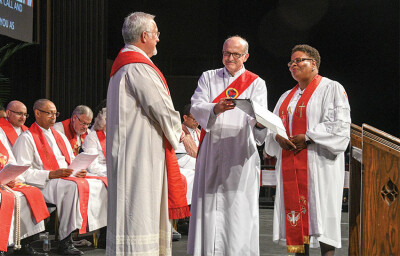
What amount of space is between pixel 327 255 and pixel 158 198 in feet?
4.67

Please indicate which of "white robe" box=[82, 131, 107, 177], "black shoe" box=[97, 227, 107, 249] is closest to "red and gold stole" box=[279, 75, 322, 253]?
"black shoe" box=[97, 227, 107, 249]

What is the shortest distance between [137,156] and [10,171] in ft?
5.61

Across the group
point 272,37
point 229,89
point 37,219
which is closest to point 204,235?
point 229,89

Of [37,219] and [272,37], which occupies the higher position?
[272,37]

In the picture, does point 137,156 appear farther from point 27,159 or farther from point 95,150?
point 95,150

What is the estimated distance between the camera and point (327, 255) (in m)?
3.87

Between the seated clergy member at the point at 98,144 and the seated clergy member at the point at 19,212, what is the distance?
1232mm

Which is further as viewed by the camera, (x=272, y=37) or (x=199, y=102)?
(x=272, y=37)

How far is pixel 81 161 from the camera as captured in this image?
521 cm

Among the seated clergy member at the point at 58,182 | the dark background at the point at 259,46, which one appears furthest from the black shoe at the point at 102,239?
the dark background at the point at 259,46

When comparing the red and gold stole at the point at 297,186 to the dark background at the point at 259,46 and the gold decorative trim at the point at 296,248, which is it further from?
the dark background at the point at 259,46

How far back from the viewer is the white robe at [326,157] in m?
3.82

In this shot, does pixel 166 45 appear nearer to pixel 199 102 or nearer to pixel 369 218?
pixel 199 102

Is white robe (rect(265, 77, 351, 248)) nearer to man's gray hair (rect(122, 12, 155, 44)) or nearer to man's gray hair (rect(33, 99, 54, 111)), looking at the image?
man's gray hair (rect(122, 12, 155, 44))
